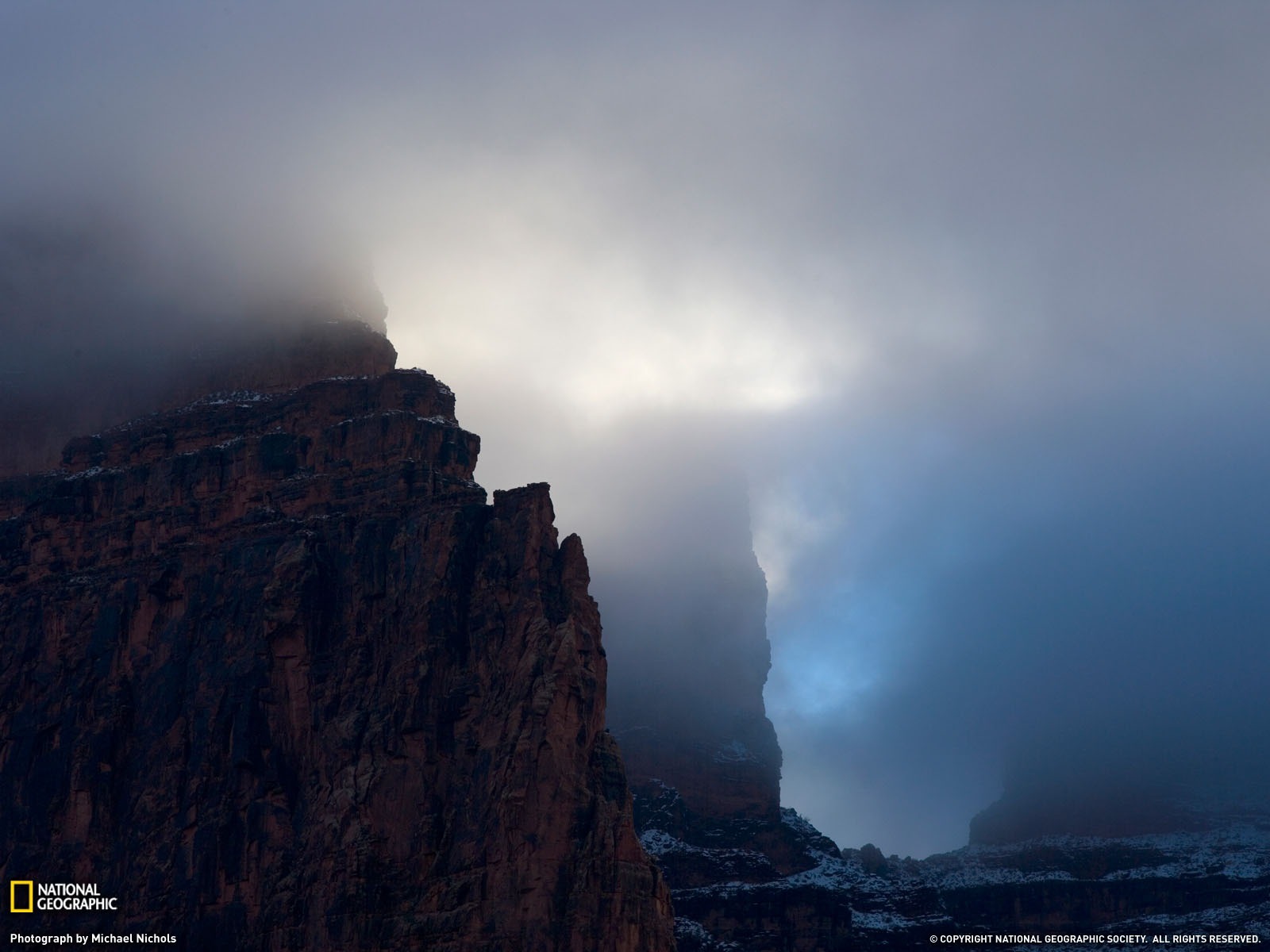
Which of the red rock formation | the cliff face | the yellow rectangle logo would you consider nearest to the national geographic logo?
the yellow rectangle logo

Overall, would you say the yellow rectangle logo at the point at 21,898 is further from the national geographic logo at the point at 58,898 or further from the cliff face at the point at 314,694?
the cliff face at the point at 314,694

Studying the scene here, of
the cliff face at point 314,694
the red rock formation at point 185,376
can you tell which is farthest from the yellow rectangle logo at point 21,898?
the red rock formation at point 185,376

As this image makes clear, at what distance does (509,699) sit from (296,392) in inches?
1295

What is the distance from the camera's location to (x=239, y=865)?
142375mm

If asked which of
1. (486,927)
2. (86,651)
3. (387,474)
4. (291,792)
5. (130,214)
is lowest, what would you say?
(486,927)

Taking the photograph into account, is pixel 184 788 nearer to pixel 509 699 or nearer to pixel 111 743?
pixel 111 743

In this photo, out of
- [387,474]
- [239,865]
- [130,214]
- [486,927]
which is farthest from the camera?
[130,214]

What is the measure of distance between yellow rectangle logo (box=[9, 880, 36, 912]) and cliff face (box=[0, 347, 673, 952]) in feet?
2.57

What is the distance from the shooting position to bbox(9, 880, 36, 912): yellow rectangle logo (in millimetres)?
146000

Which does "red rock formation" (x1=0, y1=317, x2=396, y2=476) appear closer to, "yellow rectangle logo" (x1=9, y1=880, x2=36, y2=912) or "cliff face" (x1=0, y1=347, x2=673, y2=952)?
"cliff face" (x1=0, y1=347, x2=673, y2=952)

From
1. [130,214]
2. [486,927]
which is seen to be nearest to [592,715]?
[486,927]

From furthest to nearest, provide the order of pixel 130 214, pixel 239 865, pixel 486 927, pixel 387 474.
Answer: pixel 130 214
pixel 387 474
pixel 239 865
pixel 486 927

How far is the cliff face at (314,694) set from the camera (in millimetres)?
136750

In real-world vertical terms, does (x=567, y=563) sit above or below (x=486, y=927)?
above
